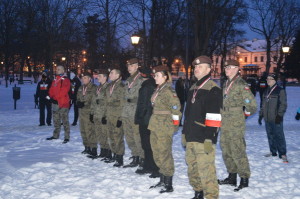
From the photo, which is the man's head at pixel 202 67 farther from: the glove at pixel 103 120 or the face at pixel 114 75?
the glove at pixel 103 120

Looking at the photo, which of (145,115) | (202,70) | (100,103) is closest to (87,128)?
(100,103)

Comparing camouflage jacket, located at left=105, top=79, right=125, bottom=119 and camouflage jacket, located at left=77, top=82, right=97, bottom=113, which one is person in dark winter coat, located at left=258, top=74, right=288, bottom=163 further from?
camouflage jacket, located at left=77, top=82, right=97, bottom=113

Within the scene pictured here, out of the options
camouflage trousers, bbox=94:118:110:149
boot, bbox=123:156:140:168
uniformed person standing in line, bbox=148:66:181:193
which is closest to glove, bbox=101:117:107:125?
camouflage trousers, bbox=94:118:110:149

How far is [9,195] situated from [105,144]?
2945mm

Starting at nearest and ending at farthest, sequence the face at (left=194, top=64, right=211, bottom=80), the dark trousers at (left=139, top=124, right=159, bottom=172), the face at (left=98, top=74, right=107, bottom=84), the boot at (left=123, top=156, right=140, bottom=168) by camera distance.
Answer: the face at (left=194, top=64, right=211, bottom=80)
the dark trousers at (left=139, top=124, right=159, bottom=172)
the boot at (left=123, top=156, right=140, bottom=168)
the face at (left=98, top=74, right=107, bottom=84)

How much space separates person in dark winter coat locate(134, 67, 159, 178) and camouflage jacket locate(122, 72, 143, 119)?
34cm

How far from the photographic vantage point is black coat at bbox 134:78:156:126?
6.34m

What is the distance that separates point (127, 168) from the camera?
7379 mm

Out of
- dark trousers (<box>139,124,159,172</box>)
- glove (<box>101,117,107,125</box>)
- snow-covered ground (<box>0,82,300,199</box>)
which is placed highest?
glove (<box>101,117,107,125</box>)

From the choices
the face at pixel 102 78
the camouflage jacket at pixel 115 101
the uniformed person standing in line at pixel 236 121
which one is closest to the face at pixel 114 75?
the camouflage jacket at pixel 115 101

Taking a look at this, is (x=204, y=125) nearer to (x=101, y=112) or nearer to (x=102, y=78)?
(x=101, y=112)

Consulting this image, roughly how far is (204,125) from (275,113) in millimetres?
3814

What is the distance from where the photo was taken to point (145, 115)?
20.8 ft

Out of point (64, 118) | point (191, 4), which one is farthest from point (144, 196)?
point (191, 4)
